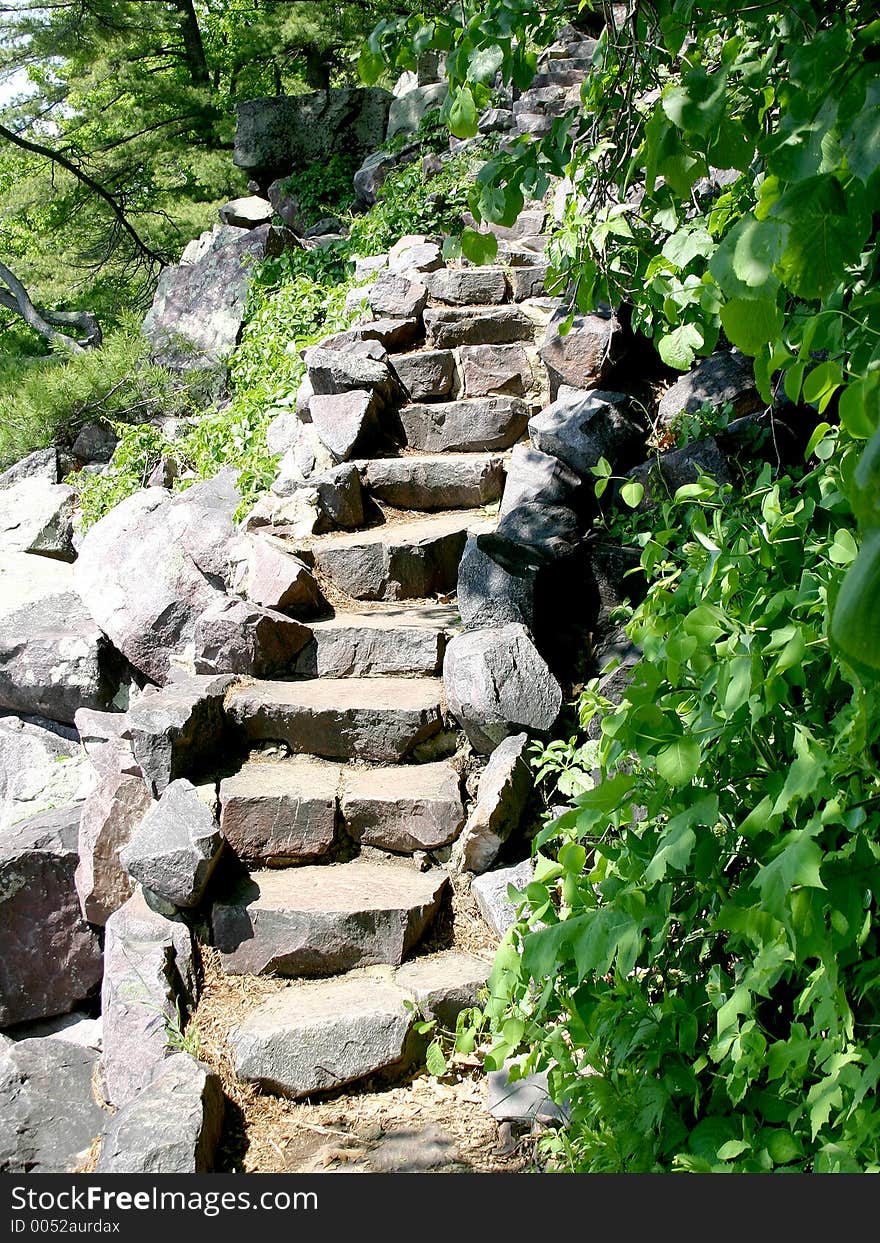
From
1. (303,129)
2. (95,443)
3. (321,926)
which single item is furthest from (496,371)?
(303,129)

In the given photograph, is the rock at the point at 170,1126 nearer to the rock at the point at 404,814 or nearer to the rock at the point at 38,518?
the rock at the point at 404,814

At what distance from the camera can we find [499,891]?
3510 millimetres

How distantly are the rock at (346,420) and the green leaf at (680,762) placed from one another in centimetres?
428

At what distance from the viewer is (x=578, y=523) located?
4.77 meters

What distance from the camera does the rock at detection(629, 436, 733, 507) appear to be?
4.46 meters

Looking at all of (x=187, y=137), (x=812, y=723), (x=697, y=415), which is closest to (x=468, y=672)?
(x=697, y=415)

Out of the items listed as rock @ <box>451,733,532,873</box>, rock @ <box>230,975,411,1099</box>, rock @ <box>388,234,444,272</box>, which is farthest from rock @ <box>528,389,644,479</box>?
rock @ <box>388,234,444,272</box>

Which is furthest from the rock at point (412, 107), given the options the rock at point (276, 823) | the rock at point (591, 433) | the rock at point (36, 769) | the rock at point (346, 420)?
the rock at point (276, 823)

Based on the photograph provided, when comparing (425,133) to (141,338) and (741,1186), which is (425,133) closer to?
(141,338)

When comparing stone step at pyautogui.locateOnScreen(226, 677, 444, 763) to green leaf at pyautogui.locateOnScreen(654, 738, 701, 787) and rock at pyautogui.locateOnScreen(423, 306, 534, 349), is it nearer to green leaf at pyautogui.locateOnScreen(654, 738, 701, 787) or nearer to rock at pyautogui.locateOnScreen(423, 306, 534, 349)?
green leaf at pyautogui.locateOnScreen(654, 738, 701, 787)

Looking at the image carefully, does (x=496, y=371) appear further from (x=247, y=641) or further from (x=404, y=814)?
(x=404, y=814)

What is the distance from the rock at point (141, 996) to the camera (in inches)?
128

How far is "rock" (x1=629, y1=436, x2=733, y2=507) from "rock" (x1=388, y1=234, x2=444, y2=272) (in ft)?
12.3

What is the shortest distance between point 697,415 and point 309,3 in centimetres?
1044
